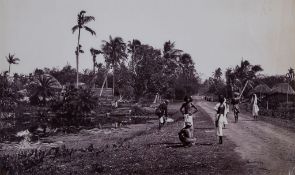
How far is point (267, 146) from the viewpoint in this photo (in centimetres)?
1303

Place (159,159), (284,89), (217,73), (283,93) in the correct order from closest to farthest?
(159,159), (284,89), (283,93), (217,73)

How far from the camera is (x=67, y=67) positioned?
7688 cm

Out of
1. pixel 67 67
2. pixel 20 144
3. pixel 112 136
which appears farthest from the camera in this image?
pixel 67 67

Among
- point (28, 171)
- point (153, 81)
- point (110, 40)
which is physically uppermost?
point (110, 40)

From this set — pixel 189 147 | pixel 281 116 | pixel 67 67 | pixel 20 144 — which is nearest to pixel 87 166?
pixel 189 147

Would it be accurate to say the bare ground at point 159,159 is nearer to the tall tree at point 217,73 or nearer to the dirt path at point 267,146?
the dirt path at point 267,146

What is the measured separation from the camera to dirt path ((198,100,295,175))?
33.1ft

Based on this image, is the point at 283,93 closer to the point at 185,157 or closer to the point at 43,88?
the point at 43,88

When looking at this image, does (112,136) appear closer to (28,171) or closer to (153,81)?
(28,171)

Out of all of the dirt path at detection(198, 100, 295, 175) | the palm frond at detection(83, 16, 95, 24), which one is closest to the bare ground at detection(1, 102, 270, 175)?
the dirt path at detection(198, 100, 295, 175)

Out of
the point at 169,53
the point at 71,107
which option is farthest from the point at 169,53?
the point at 71,107

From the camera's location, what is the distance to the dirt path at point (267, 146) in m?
10.1

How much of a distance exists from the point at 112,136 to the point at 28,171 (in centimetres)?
847

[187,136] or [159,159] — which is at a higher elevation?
[187,136]
